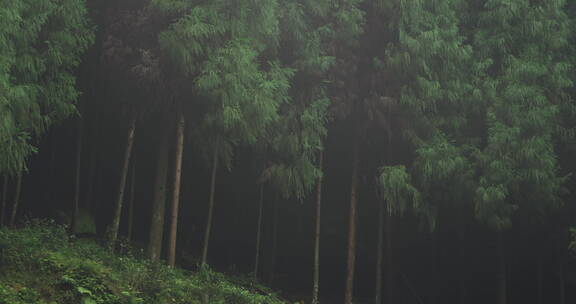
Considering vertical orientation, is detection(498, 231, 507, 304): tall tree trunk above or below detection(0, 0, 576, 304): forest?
below

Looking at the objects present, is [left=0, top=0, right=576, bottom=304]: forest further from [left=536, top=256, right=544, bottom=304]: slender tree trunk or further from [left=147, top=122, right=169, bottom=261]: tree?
[left=536, top=256, right=544, bottom=304]: slender tree trunk

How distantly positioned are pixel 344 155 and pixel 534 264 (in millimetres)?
8122

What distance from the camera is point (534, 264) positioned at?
24.2 meters

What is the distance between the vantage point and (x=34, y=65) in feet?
52.1

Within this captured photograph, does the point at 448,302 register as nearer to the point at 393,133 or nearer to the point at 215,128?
the point at 393,133

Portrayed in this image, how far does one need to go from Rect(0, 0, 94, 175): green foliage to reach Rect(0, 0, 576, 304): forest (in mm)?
53

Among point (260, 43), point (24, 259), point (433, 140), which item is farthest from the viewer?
point (433, 140)

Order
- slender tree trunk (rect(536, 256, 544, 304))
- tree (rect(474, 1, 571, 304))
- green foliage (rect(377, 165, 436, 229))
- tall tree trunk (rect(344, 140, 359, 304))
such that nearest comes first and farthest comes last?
green foliage (rect(377, 165, 436, 229)) < tree (rect(474, 1, 571, 304)) < tall tree trunk (rect(344, 140, 359, 304)) < slender tree trunk (rect(536, 256, 544, 304))

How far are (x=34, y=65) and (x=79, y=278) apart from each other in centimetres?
606

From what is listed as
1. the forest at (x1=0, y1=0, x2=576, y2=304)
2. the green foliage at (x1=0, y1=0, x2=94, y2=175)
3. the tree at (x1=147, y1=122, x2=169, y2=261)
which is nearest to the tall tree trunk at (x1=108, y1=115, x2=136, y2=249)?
the forest at (x1=0, y1=0, x2=576, y2=304)

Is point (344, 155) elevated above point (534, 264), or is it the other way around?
point (344, 155)

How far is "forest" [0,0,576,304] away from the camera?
1569cm

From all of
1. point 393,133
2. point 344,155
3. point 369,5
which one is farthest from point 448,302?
point 369,5

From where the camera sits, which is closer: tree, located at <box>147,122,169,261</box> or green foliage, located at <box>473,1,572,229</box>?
tree, located at <box>147,122,169,261</box>
